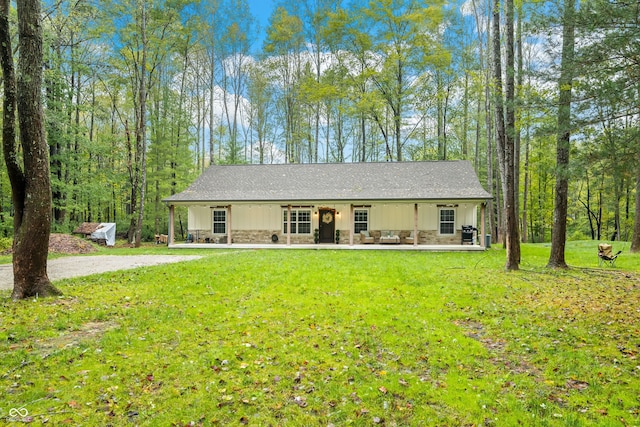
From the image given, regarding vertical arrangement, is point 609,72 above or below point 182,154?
below

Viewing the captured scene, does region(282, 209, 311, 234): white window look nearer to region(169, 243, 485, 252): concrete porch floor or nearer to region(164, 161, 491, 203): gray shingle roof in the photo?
region(164, 161, 491, 203): gray shingle roof

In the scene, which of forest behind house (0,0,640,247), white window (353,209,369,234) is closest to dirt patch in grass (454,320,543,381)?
forest behind house (0,0,640,247)

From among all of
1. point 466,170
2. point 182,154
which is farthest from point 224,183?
point 466,170

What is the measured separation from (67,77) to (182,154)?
24.2 feet

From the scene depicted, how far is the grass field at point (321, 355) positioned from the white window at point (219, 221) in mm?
11097

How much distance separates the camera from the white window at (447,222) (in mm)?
17016

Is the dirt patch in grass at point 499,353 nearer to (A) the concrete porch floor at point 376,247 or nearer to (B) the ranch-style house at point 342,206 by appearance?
(A) the concrete porch floor at point 376,247

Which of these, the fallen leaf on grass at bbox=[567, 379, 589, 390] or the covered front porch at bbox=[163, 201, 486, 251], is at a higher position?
the covered front porch at bbox=[163, 201, 486, 251]

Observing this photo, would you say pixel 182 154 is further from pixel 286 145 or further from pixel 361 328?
pixel 361 328

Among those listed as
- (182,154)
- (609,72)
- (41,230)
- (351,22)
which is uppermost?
(351,22)

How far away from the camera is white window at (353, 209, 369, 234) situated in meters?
17.8

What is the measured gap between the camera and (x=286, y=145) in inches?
1115

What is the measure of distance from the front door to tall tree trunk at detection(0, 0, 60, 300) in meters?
12.9

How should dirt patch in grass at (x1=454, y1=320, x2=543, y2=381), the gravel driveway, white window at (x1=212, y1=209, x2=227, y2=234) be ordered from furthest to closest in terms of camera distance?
white window at (x1=212, y1=209, x2=227, y2=234)
the gravel driveway
dirt patch in grass at (x1=454, y1=320, x2=543, y2=381)
